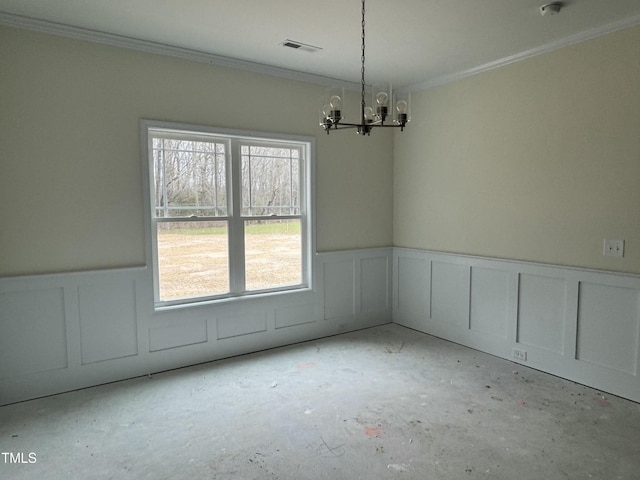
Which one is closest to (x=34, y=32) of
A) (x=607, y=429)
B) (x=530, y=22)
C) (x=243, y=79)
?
(x=243, y=79)

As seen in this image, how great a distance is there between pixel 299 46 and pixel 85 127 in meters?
1.86

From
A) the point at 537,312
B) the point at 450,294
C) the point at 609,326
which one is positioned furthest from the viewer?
the point at 450,294

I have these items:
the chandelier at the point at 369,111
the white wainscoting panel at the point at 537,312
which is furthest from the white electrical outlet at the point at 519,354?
the chandelier at the point at 369,111

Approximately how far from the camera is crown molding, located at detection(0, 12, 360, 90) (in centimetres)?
300

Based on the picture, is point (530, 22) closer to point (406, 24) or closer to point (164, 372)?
point (406, 24)

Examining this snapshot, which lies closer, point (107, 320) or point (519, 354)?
point (107, 320)

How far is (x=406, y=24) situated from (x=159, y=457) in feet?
11.0

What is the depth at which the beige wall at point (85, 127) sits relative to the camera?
9.97 feet

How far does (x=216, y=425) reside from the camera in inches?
110

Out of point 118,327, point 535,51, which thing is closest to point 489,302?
point 535,51

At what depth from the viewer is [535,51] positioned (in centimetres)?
356

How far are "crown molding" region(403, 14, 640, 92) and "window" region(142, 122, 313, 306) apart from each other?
58.8 inches

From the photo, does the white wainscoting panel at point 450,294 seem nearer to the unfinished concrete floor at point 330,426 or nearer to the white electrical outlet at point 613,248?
the unfinished concrete floor at point 330,426

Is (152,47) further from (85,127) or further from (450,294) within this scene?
(450,294)
